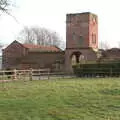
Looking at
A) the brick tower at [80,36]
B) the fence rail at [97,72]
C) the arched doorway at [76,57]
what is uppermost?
the brick tower at [80,36]

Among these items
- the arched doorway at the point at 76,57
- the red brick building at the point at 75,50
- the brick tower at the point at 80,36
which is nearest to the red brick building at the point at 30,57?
the red brick building at the point at 75,50

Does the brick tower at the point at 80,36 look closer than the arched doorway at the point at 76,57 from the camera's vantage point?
Yes

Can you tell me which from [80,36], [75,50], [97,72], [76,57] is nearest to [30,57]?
[76,57]

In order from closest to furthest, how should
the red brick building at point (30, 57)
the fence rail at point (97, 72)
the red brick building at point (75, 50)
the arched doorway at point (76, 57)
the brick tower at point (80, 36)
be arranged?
1. the fence rail at point (97, 72)
2. the brick tower at point (80, 36)
3. the red brick building at point (75, 50)
4. the arched doorway at point (76, 57)
5. the red brick building at point (30, 57)

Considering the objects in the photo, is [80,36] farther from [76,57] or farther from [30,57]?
[30,57]

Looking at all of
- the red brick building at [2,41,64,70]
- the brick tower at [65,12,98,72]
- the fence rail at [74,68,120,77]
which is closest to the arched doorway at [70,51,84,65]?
the brick tower at [65,12,98,72]

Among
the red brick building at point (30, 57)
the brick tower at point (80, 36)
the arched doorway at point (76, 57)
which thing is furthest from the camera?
the red brick building at point (30, 57)

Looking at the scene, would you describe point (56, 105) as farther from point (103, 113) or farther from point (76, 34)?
point (76, 34)

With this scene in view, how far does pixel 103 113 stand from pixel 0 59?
6874 centimetres

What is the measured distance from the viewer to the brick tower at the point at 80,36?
65062mm

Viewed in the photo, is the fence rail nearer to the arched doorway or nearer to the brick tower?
the brick tower

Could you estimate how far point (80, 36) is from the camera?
66.2 metres

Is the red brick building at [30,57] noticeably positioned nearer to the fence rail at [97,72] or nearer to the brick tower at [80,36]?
the brick tower at [80,36]

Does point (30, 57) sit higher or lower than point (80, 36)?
lower
